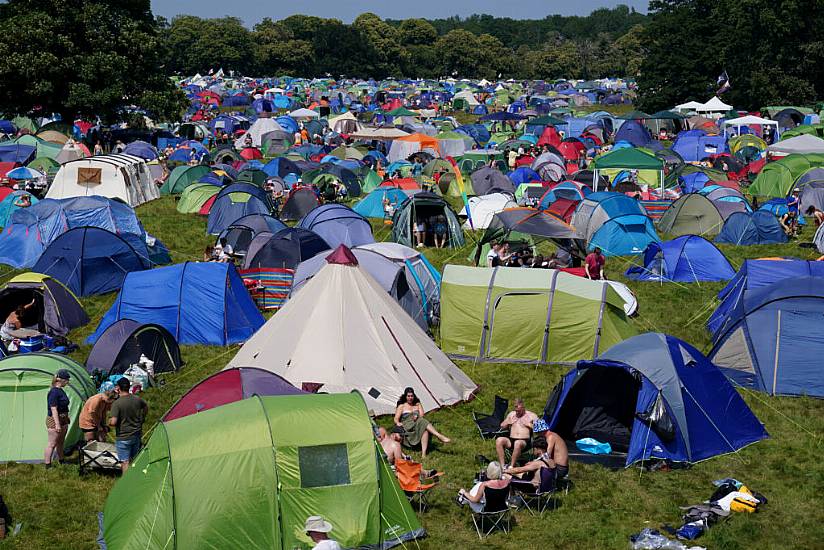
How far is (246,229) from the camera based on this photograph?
24484 mm

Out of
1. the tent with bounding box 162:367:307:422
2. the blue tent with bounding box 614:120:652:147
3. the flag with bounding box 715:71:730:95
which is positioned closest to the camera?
the tent with bounding box 162:367:307:422

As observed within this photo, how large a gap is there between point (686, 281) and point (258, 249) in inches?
376

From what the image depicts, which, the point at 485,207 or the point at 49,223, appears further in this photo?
the point at 485,207

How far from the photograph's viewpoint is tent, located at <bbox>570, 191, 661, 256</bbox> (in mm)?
25484

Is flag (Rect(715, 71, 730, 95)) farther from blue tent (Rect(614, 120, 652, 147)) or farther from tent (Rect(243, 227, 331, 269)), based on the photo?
tent (Rect(243, 227, 331, 269))

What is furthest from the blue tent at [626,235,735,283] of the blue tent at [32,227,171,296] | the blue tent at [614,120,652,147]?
the blue tent at [614,120,652,147]

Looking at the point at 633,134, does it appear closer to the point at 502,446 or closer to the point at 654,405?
the point at 654,405

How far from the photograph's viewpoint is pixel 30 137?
136 ft

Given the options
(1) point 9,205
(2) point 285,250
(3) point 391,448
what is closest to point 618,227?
(2) point 285,250

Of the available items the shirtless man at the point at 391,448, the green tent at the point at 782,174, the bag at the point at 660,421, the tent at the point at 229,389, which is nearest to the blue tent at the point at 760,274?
the bag at the point at 660,421

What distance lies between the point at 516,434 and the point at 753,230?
15825 mm

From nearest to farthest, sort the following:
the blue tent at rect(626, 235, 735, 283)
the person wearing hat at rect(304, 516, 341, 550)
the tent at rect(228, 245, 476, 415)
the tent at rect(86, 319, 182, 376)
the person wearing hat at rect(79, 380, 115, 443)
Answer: the person wearing hat at rect(304, 516, 341, 550), the person wearing hat at rect(79, 380, 115, 443), the tent at rect(228, 245, 476, 415), the tent at rect(86, 319, 182, 376), the blue tent at rect(626, 235, 735, 283)

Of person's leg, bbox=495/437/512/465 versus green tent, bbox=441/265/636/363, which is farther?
green tent, bbox=441/265/636/363

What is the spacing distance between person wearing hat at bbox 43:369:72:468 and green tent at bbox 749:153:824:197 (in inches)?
1050
